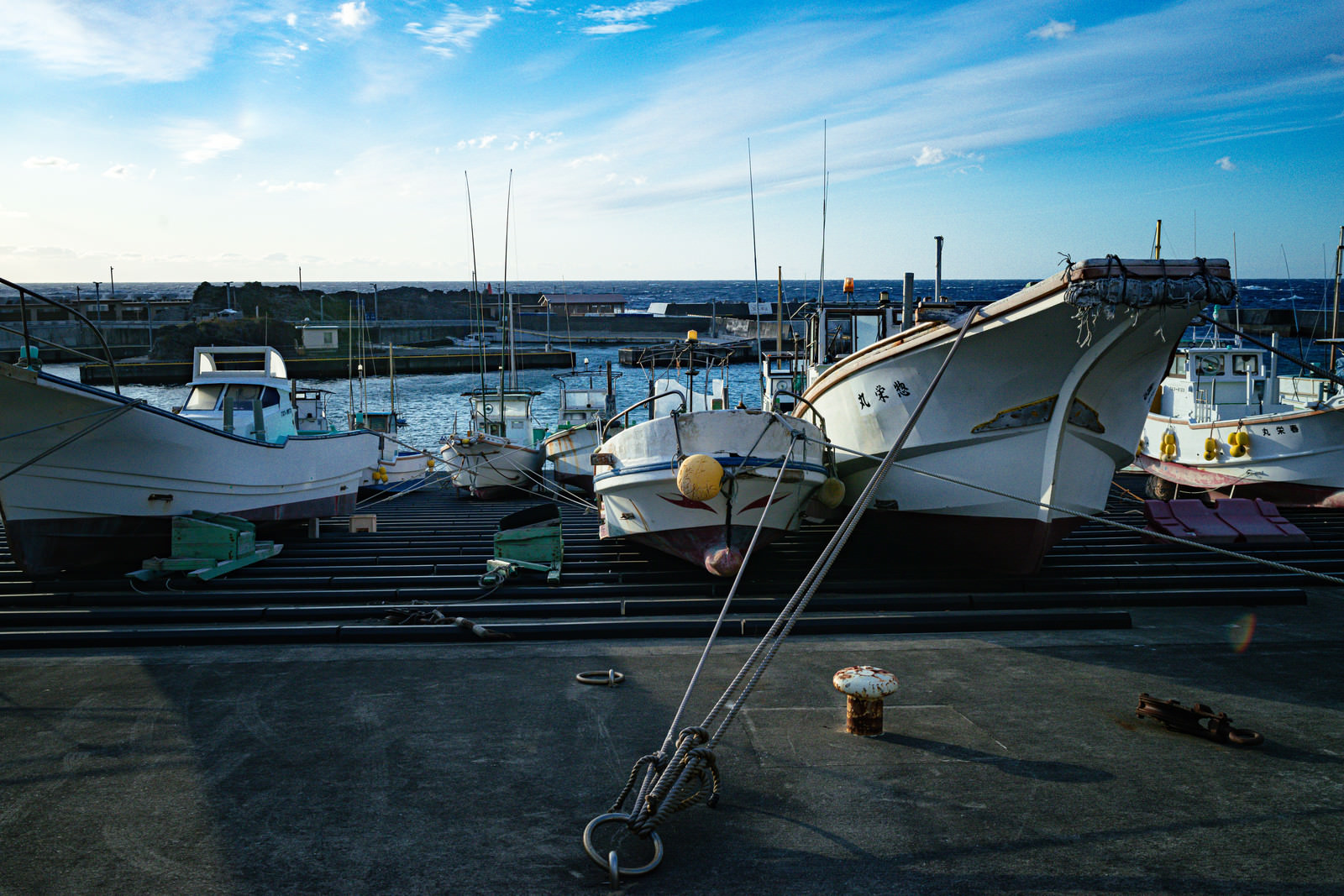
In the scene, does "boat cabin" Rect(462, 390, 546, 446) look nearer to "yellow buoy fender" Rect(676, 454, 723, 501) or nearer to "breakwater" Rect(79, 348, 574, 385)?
"yellow buoy fender" Rect(676, 454, 723, 501)

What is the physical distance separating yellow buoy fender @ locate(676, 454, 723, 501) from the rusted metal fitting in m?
2.93

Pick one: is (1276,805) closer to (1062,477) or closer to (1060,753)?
(1060,753)

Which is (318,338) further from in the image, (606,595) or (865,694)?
(865,694)

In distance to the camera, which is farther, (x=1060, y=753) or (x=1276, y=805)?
(x=1060, y=753)

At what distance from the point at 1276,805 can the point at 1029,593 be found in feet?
12.9

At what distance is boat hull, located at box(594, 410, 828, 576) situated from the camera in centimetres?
840

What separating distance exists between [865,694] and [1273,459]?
43.8 ft

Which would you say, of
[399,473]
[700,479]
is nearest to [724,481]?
[700,479]

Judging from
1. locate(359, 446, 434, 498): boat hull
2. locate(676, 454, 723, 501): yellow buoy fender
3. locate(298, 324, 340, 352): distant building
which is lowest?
locate(359, 446, 434, 498): boat hull

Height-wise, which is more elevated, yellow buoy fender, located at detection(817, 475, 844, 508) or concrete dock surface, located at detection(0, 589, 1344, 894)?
yellow buoy fender, located at detection(817, 475, 844, 508)

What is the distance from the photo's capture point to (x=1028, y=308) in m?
7.40

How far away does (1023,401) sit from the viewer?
8125 millimetres

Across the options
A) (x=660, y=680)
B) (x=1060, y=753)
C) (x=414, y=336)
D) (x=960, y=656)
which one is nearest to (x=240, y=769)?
(x=660, y=680)

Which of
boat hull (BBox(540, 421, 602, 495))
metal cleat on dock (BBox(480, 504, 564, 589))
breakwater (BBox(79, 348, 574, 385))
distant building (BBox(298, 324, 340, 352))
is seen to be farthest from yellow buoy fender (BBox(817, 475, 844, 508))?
distant building (BBox(298, 324, 340, 352))
